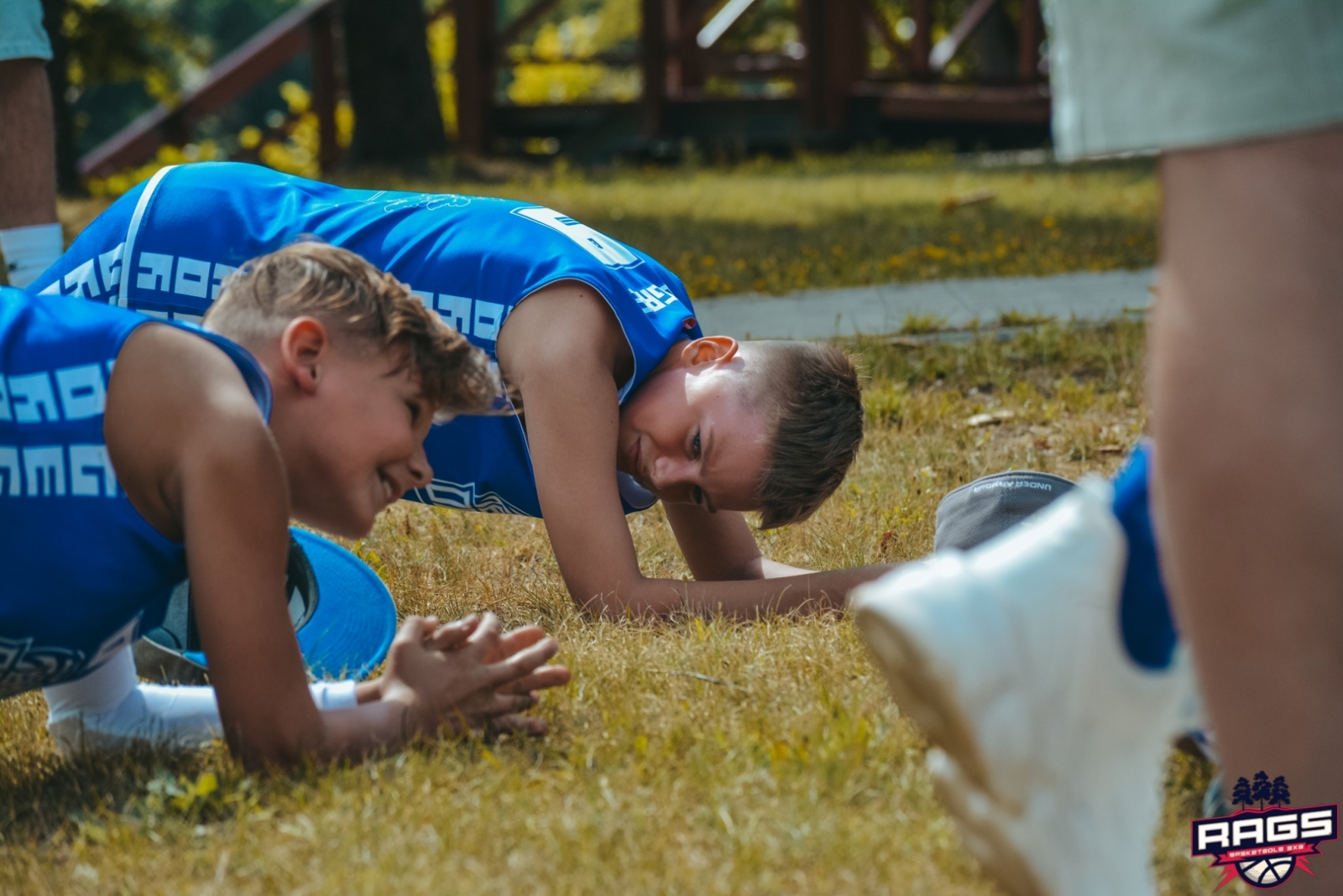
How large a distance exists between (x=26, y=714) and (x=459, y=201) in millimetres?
1390

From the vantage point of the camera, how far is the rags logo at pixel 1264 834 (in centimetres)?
126

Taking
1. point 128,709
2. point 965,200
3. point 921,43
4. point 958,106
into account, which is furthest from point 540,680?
point 921,43

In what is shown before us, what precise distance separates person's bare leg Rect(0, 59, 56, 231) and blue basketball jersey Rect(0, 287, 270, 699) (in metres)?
2.30

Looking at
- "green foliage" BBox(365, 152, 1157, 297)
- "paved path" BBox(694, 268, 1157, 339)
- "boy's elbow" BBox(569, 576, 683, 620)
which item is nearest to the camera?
"boy's elbow" BBox(569, 576, 683, 620)

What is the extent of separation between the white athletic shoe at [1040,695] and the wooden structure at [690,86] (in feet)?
40.8

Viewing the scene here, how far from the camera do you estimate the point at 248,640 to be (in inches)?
68.2

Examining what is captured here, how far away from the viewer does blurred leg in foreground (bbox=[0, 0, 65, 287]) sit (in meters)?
3.82

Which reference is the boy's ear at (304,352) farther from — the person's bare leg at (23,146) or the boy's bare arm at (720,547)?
the person's bare leg at (23,146)

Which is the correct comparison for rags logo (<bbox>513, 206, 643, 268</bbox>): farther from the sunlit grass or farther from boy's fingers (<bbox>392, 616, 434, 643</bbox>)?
the sunlit grass

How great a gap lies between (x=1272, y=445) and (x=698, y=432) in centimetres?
153

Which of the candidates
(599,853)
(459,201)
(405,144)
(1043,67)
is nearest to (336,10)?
(405,144)

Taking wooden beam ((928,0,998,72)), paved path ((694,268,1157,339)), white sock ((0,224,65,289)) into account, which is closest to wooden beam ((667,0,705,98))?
wooden beam ((928,0,998,72))

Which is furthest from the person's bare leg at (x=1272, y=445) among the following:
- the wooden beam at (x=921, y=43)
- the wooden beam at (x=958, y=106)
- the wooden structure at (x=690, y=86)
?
the wooden beam at (x=921, y=43)

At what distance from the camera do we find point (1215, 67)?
119cm
